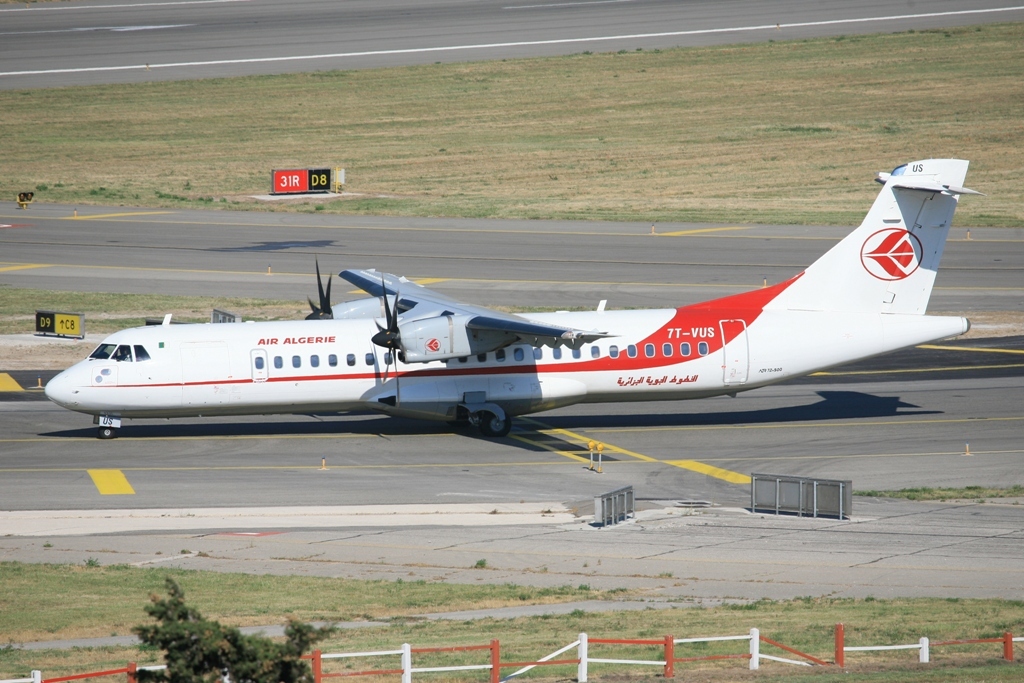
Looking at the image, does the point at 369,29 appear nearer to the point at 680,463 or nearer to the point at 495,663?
the point at 680,463

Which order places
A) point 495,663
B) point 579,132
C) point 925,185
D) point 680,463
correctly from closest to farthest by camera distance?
point 495,663 < point 680,463 < point 925,185 < point 579,132

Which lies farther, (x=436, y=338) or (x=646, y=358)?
(x=646, y=358)

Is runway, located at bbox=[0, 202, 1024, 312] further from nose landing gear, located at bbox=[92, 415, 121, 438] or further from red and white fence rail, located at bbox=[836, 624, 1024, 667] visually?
red and white fence rail, located at bbox=[836, 624, 1024, 667]

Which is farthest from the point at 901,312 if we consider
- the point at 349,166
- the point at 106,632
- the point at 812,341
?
the point at 349,166

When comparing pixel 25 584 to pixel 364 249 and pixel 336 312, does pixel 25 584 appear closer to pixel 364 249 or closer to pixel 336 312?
pixel 336 312

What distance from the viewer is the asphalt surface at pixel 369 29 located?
98125 millimetres

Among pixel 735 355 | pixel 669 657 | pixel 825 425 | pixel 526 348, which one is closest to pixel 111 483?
pixel 526 348

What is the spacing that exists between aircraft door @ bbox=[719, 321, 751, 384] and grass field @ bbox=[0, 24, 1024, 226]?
34.5 metres

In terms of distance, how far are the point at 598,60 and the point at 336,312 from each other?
65.1 m

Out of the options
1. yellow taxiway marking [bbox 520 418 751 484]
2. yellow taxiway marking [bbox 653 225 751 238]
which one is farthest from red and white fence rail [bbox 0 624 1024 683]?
yellow taxiway marking [bbox 653 225 751 238]

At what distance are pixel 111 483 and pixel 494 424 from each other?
10120mm

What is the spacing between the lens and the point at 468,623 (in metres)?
20.5

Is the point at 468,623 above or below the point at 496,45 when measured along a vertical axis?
below

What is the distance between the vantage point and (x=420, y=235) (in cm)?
6419
